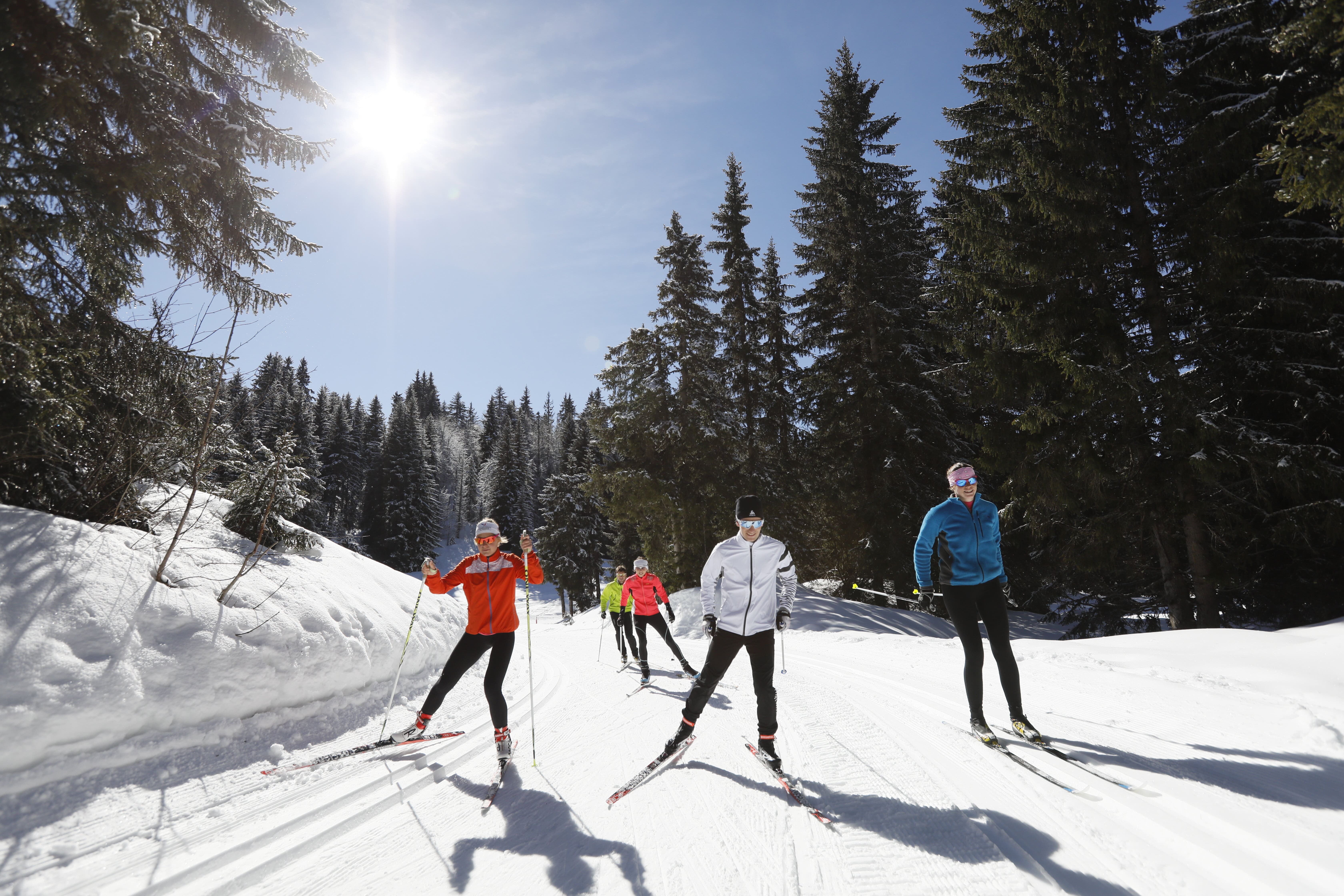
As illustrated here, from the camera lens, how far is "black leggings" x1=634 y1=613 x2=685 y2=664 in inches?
370

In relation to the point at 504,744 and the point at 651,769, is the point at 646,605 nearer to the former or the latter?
the point at 504,744

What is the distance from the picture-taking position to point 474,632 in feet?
17.1

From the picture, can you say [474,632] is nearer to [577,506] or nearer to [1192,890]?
[1192,890]

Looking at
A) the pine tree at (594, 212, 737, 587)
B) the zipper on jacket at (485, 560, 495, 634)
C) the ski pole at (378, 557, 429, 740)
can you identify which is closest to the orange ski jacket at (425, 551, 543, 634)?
the zipper on jacket at (485, 560, 495, 634)

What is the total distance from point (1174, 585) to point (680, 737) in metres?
11.3

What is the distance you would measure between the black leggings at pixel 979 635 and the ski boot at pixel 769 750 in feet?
5.95

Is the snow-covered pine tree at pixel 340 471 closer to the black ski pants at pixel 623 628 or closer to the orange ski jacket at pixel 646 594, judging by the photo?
the black ski pants at pixel 623 628

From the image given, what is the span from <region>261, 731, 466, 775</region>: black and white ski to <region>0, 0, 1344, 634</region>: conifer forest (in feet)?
11.9

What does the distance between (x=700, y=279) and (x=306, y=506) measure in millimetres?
16148

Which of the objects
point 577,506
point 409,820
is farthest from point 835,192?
point 577,506

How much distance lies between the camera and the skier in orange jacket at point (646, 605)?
9.53 metres

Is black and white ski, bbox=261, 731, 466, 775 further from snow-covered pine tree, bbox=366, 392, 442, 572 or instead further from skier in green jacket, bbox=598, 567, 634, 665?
snow-covered pine tree, bbox=366, 392, 442, 572

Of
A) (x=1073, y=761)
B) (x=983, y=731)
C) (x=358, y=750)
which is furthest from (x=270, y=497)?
(x=1073, y=761)

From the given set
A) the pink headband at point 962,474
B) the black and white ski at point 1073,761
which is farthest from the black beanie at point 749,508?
the black and white ski at point 1073,761
